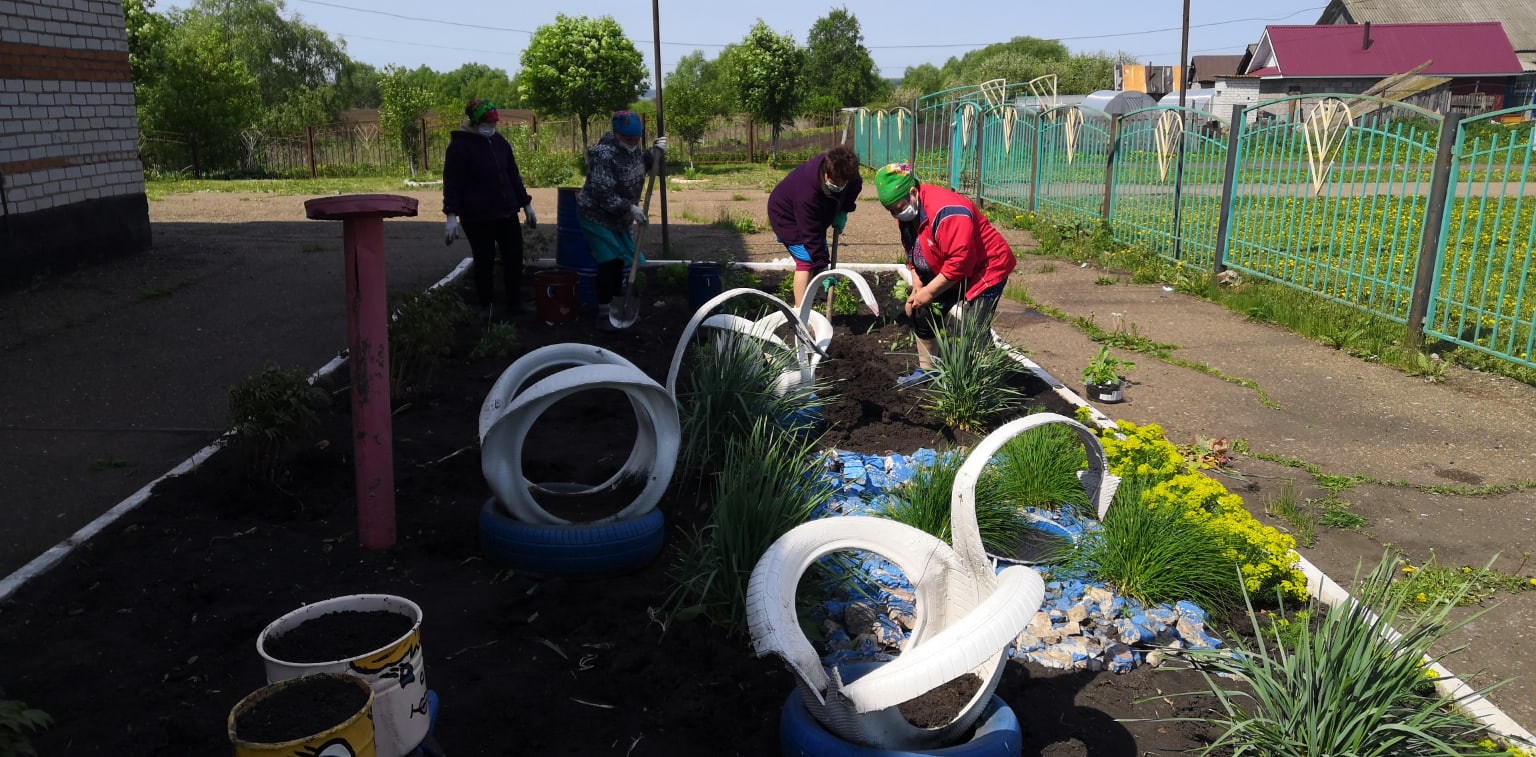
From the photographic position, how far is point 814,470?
14.6ft

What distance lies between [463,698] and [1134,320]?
24.8ft

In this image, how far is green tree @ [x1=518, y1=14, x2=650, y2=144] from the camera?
101ft

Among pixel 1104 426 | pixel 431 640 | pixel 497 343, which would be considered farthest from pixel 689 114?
pixel 431 640

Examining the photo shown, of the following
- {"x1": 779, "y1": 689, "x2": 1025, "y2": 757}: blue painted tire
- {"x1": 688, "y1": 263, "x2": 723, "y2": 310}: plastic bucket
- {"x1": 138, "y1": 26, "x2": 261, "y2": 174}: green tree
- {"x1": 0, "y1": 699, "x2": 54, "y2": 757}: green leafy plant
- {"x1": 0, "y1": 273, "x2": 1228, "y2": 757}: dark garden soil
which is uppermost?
{"x1": 138, "y1": 26, "x2": 261, "y2": 174}: green tree

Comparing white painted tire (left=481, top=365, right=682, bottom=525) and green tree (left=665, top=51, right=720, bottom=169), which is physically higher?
green tree (left=665, top=51, right=720, bottom=169)

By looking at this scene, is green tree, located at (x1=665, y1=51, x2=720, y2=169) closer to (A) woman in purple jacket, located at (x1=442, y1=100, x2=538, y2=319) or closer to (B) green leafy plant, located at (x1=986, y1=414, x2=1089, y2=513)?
(A) woman in purple jacket, located at (x1=442, y1=100, x2=538, y2=319)

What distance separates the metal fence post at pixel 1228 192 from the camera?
10.6 m

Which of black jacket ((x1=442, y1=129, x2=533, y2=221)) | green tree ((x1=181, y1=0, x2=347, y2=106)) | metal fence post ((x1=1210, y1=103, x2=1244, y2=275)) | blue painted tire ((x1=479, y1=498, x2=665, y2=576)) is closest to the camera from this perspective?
blue painted tire ((x1=479, y1=498, x2=665, y2=576))

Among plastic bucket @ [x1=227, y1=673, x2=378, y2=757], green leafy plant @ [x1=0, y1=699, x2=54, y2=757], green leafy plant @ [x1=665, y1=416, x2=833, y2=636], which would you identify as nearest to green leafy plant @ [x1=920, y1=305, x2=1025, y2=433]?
green leafy plant @ [x1=665, y1=416, x2=833, y2=636]

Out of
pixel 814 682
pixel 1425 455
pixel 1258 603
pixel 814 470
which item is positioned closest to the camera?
pixel 814 682

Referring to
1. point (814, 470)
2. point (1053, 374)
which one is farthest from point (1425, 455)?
point (814, 470)

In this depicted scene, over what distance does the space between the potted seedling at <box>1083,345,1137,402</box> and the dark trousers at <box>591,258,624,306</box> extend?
345 centimetres

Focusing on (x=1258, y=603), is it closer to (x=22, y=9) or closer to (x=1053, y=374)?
(x=1053, y=374)

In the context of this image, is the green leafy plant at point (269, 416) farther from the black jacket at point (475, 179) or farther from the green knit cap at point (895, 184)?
the black jacket at point (475, 179)
